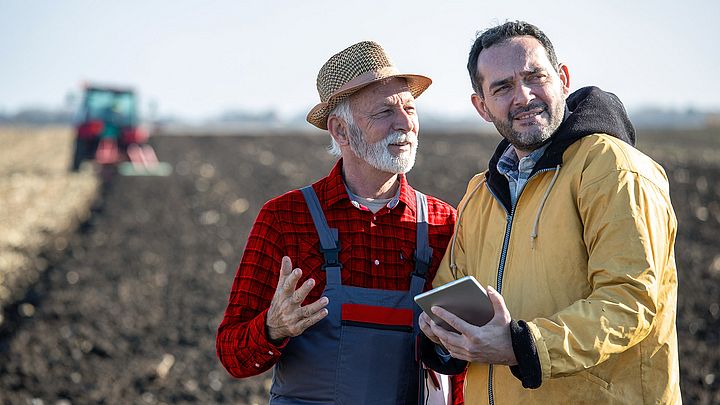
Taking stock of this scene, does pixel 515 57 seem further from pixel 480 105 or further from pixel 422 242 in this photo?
pixel 422 242

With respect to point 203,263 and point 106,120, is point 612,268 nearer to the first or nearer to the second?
point 203,263

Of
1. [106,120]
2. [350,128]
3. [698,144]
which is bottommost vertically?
[698,144]

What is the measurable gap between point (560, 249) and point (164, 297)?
657 centimetres

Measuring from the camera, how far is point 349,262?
121 inches

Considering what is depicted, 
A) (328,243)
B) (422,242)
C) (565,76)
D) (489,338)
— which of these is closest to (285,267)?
(328,243)

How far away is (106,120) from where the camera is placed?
20.0 m

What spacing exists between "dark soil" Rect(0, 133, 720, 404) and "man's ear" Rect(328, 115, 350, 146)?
3.17 m

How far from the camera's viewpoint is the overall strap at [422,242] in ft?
10.2

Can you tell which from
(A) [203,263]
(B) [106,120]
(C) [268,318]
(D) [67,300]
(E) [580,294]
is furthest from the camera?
(B) [106,120]

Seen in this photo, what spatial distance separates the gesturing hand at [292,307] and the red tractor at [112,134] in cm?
1578

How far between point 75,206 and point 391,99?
40.2ft

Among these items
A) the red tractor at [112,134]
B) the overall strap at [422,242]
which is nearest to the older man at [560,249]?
the overall strap at [422,242]

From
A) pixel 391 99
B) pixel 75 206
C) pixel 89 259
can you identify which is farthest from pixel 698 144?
pixel 391 99

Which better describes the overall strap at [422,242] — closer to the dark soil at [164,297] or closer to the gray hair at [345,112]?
the gray hair at [345,112]
